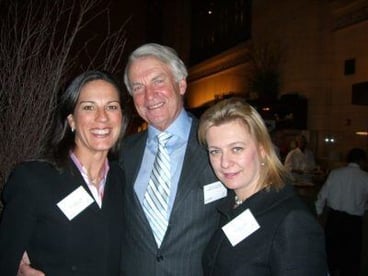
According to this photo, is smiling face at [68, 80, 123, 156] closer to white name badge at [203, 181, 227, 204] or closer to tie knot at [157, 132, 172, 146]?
tie knot at [157, 132, 172, 146]

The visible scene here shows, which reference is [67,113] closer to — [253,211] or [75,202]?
[75,202]

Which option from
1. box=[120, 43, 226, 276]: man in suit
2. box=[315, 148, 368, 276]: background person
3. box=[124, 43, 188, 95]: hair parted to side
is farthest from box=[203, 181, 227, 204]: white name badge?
box=[315, 148, 368, 276]: background person

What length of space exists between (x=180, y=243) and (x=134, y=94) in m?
1.05

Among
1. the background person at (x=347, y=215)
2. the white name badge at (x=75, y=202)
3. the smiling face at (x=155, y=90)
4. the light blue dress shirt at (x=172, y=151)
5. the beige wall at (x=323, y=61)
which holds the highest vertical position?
the beige wall at (x=323, y=61)

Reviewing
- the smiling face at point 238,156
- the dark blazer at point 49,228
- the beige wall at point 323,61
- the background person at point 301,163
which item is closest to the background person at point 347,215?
the background person at point 301,163

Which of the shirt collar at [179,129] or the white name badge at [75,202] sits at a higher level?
the shirt collar at [179,129]

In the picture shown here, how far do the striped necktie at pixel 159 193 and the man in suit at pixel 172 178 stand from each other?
1.1 inches

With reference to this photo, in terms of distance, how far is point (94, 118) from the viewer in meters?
2.21

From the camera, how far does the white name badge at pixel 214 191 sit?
2.38m

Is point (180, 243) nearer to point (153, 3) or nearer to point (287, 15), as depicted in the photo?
point (287, 15)

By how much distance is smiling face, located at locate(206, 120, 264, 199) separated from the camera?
76.9 inches

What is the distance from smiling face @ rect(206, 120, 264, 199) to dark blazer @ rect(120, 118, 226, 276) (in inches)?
16.5

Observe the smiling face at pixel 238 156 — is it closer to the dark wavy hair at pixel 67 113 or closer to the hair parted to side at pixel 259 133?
the hair parted to side at pixel 259 133

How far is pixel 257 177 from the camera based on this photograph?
78.2 inches
